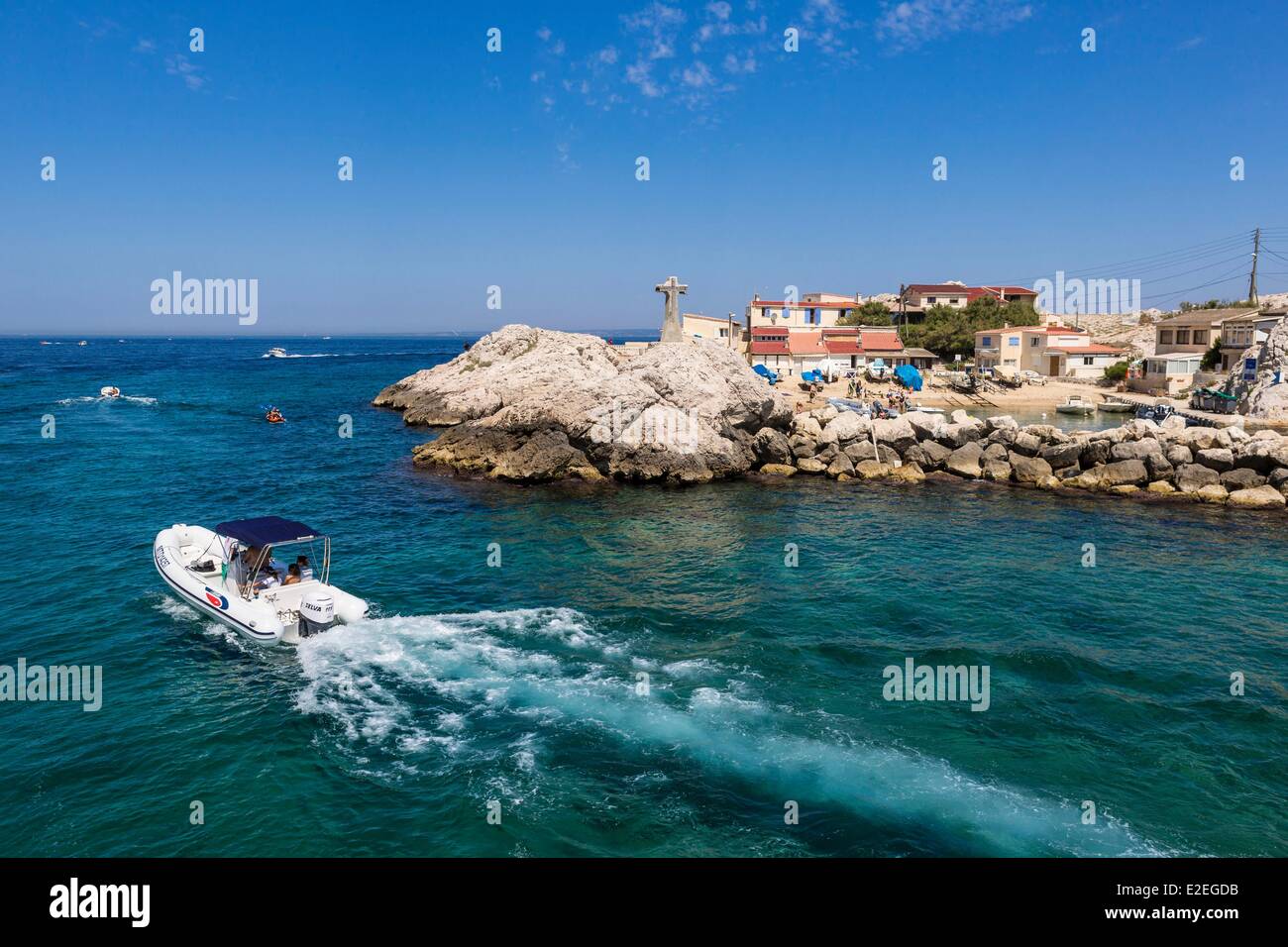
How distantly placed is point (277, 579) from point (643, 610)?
35.5ft

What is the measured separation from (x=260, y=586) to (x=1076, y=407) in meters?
59.3

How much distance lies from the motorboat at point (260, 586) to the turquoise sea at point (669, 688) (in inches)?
24.9

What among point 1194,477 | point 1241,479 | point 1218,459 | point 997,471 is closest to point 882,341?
point 997,471

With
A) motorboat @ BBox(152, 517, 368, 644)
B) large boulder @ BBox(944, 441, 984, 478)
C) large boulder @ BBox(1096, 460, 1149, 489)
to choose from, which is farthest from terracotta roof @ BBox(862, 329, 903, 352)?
motorboat @ BBox(152, 517, 368, 644)

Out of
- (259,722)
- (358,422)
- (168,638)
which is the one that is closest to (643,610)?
(259,722)

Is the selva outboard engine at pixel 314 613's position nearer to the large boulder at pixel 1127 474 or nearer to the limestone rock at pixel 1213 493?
the large boulder at pixel 1127 474

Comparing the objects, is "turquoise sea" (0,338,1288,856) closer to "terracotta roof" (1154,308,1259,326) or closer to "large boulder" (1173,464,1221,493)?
"large boulder" (1173,464,1221,493)

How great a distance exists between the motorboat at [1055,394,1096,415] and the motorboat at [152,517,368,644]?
57084 millimetres

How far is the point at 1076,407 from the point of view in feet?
196

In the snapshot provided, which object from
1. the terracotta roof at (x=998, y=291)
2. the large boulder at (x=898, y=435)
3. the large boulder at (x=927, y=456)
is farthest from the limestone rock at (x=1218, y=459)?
the terracotta roof at (x=998, y=291)

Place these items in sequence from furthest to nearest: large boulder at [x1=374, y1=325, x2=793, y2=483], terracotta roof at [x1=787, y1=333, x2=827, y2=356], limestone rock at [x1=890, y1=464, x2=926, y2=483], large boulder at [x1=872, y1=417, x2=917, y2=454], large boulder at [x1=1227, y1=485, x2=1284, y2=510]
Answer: terracotta roof at [x1=787, y1=333, x2=827, y2=356], large boulder at [x1=872, y1=417, x2=917, y2=454], limestone rock at [x1=890, y1=464, x2=926, y2=483], large boulder at [x1=374, y1=325, x2=793, y2=483], large boulder at [x1=1227, y1=485, x2=1284, y2=510]

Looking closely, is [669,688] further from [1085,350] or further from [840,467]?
[1085,350]

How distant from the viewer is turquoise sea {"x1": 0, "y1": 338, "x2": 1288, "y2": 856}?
13.8 meters

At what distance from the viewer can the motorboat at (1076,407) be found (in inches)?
2340
